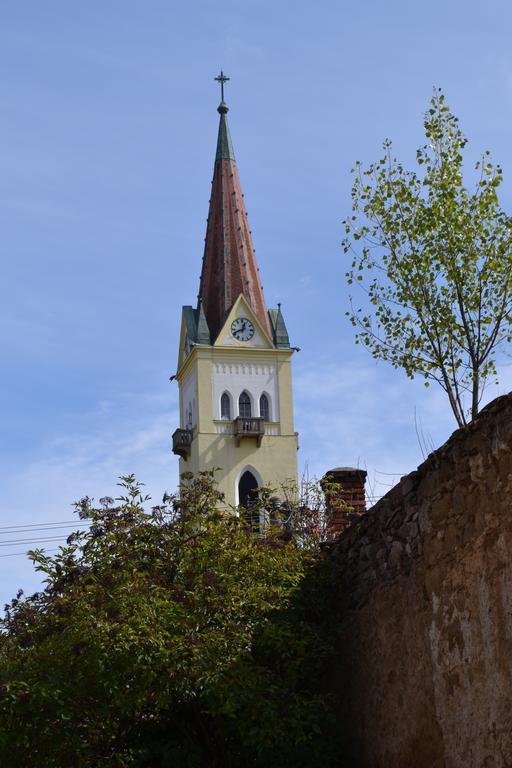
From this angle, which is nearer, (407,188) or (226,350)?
(407,188)

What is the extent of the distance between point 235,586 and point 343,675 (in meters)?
1.12

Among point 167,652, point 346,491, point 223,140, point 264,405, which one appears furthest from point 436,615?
point 223,140

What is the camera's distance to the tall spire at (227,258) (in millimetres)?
71500

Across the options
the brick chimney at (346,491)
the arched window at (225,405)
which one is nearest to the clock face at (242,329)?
the arched window at (225,405)

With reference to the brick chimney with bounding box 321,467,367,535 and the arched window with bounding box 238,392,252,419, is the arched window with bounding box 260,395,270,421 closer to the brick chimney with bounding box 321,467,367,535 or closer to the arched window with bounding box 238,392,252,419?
the arched window with bounding box 238,392,252,419

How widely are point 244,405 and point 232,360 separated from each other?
268 centimetres

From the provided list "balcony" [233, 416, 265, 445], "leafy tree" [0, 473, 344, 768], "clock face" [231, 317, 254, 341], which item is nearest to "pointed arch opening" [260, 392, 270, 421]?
"balcony" [233, 416, 265, 445]

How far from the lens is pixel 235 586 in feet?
33.7

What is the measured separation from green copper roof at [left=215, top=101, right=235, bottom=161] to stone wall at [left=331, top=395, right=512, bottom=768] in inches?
2577

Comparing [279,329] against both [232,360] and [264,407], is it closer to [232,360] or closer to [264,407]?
[232,360]

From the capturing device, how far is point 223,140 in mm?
74875

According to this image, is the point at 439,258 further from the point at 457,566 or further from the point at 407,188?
the point at 457,566

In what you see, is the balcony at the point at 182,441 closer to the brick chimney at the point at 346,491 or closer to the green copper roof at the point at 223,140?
the green copper roof at the point at 223,140

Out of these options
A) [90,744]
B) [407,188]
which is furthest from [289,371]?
[90,744]
